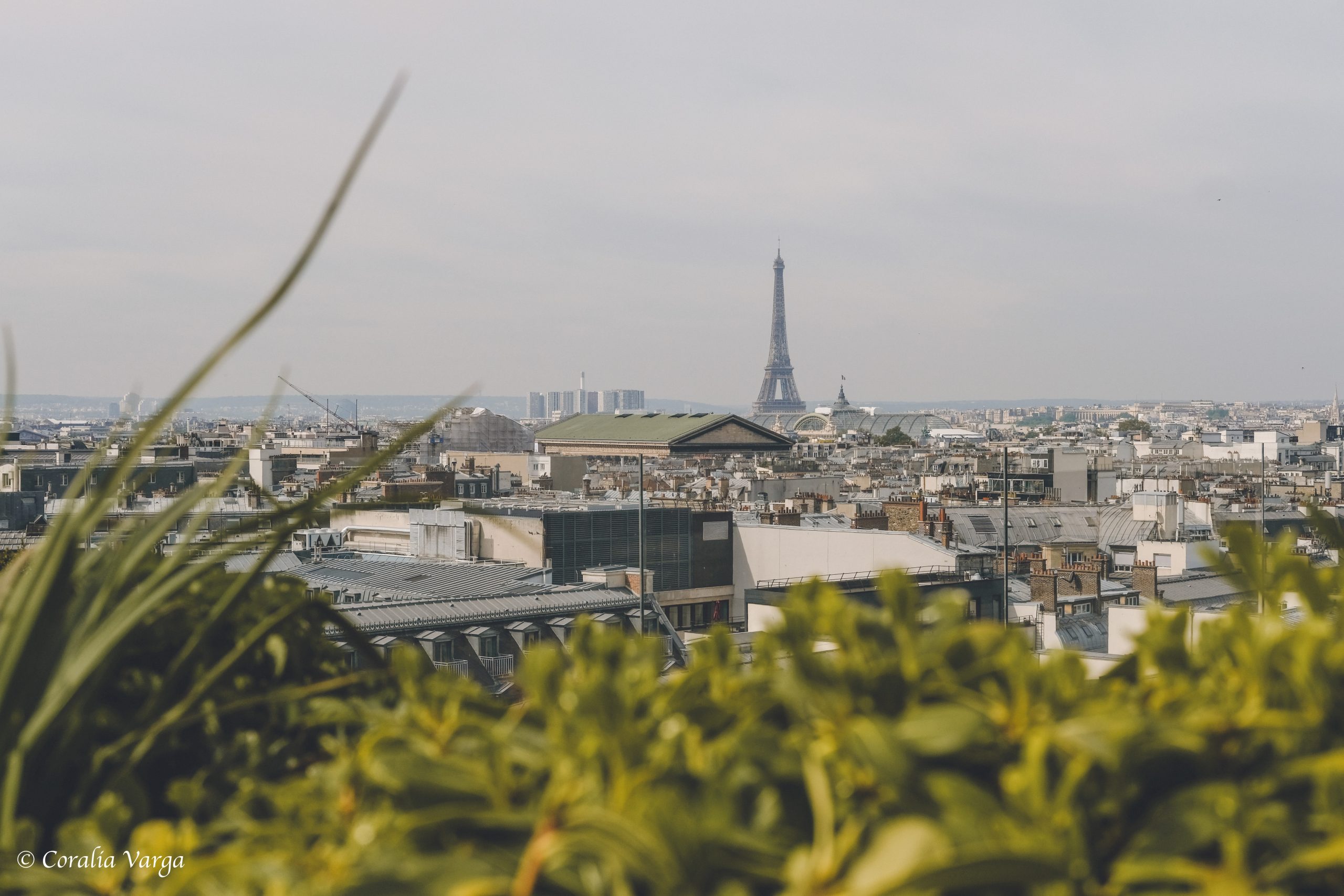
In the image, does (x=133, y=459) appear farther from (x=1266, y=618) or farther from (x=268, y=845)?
(x=1266, y=618)

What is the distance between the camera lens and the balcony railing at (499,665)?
13.5 meters

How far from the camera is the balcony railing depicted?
44.4 ft

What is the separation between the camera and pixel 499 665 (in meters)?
13.7

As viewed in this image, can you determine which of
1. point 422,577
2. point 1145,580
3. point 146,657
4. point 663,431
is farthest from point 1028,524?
point 663,431

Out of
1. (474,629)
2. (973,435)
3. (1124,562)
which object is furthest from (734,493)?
(973,435)

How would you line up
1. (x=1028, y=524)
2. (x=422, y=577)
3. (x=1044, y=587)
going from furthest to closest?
(x=1028, y=524) → (x=1044, y=587) → (x=422, y=577)

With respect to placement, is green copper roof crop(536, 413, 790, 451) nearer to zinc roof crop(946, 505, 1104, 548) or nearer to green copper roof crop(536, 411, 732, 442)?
green copper roof crop(536, 411, 732, 442)

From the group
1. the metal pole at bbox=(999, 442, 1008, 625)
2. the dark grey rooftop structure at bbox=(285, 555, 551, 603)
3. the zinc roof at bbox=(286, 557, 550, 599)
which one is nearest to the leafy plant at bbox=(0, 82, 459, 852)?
the metal pole at bbox=(999, 442, 1008, 625)

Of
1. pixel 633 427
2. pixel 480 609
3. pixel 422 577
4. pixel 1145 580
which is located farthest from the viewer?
pixel 633 427

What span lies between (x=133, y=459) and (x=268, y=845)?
534 mm

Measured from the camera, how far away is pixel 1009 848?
88cm

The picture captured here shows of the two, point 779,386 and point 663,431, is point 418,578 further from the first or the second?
point 779,386

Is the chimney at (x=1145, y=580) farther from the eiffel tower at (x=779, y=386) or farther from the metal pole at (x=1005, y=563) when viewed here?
the eiffel tower at (x=779, y=386)

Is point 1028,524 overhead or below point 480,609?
below
